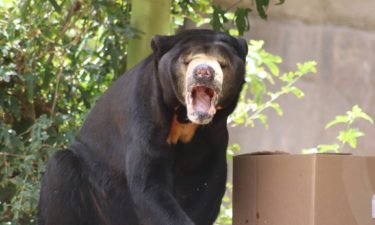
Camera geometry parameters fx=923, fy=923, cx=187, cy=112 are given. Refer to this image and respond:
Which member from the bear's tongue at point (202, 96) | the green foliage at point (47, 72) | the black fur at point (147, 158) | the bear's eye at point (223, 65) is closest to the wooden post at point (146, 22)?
the green foliage at point (47, 72)

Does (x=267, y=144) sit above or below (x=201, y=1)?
below

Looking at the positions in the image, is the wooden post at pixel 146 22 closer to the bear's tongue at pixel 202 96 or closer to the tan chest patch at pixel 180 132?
the tan chest patch at pixel 180 132

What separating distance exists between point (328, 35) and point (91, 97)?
4238mm

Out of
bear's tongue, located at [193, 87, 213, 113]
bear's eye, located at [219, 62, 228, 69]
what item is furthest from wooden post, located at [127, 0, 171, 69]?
bear's tongue, located at [193, 87, 213, 113]

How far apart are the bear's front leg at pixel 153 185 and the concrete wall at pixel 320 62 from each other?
5605 mm

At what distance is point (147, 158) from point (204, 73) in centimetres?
48

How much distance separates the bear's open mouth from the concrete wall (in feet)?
18.9

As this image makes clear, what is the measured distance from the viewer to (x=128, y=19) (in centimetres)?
600

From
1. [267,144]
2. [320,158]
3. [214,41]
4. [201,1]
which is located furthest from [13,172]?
[267,144]

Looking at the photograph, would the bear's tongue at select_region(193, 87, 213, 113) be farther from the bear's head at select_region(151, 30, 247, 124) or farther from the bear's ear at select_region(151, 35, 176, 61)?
the bear's ear at select_region(151, 35, 176, 61)

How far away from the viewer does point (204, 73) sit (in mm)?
3908

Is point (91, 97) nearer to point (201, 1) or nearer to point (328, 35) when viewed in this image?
point (201, 1)

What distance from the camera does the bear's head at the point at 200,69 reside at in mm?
3918

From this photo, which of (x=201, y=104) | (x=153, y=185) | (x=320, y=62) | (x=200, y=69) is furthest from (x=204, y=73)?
(x=320, y=62)
